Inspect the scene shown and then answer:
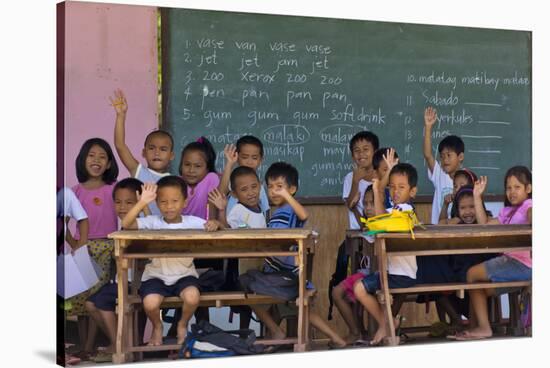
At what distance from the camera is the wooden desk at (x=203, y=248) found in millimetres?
9336

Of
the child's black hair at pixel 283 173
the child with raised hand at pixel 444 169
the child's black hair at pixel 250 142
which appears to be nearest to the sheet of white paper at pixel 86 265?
the child's black hair at pixel 250 142

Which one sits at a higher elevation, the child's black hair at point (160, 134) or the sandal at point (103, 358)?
the child's black hair at point (160, 134)

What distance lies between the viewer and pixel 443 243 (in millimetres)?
10320

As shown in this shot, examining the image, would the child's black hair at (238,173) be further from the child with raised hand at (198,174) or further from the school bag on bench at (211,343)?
the school bag on bench at (211,343)

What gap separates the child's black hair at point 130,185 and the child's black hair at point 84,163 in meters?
0.06

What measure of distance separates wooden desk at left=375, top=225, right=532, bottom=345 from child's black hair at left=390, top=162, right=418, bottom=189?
38cm

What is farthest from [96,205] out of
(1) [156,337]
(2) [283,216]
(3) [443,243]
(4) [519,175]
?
(4) [519,175]

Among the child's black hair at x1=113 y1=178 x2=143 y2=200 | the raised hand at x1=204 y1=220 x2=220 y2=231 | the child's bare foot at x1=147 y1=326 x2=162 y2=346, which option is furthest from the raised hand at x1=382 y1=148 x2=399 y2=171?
the child's bare foot at x1=147 y1=326 x2=162 y2=346

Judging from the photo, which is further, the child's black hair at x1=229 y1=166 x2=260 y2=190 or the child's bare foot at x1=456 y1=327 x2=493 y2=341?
the child's bare foot at x1=456 y1=327 x2=493 y2=341

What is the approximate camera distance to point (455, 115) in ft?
35.3

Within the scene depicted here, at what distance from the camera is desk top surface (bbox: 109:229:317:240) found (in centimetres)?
923

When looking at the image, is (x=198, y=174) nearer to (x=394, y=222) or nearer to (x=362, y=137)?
(x=362, y=137)

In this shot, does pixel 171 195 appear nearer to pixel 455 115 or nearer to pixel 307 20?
pixel 307 20

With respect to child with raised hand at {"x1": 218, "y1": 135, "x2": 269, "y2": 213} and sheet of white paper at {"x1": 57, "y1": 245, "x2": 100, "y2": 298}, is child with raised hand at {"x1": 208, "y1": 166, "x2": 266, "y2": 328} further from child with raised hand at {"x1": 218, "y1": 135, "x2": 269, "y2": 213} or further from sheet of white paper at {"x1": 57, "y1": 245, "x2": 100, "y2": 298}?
sheet of white paper at {"x1": 57, "y1": 245, "x2": 100, "y2": 298}
